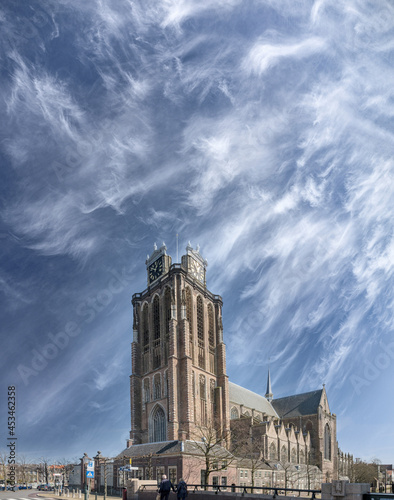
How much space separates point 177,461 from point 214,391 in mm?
20242

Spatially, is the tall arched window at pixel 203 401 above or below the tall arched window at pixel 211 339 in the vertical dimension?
below

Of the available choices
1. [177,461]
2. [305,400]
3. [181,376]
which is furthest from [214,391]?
[305,400]

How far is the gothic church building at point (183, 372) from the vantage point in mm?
69188

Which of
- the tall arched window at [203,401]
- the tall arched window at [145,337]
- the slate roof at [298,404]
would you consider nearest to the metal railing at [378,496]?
the tall arched window at [203,401]

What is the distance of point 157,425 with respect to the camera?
2822 inches

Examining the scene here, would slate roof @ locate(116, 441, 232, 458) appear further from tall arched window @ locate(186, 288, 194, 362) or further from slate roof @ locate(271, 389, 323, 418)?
slate roof @ locate(271, 389, 323, 418)

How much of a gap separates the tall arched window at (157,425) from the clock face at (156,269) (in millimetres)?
24088

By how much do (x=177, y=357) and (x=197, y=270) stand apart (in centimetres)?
2039

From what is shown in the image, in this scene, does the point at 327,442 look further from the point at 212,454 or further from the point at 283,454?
the point at 212,454

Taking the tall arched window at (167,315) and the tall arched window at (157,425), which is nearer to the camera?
the tall arched window at (157,425)

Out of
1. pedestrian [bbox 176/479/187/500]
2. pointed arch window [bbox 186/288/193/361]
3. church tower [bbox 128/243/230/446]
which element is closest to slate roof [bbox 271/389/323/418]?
church tower [bbox 128/243/230/446]

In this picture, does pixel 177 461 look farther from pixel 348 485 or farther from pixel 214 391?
pixel 348 485

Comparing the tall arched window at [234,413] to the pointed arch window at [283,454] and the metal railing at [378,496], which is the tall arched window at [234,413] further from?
the metal railing at [378,496]

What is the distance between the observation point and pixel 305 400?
10844 cm
